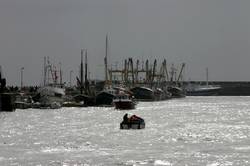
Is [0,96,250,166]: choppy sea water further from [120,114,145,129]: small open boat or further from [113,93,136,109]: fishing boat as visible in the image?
[113,93,136,109]: fishing boat

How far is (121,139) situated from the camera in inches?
3031

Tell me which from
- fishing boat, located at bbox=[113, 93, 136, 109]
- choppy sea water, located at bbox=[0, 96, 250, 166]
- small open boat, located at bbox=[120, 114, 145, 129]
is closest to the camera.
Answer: choppy sea water, located at bbox=[0, 96, 250, 166]

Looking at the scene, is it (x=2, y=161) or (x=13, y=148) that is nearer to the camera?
(x=2, y=161)

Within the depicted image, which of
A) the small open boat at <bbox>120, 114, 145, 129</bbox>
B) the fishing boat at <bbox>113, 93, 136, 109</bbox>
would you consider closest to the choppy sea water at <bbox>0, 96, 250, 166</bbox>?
the small open boat at <bbox>120, 114, 145, 129</bbox>

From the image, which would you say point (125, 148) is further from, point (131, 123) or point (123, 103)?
point (123, 103)

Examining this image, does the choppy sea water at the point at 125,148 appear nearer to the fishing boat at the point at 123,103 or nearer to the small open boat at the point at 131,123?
the small open boat at the point at 131,123

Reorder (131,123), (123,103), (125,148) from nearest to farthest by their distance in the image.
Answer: (125,148)
(131,123)
(123,103)

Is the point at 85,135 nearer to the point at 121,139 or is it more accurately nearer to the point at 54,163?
the point at 121,139

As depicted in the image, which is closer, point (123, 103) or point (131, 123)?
point (131, 123)

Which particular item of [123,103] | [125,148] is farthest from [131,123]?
[123,103]

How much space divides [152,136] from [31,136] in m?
14.0

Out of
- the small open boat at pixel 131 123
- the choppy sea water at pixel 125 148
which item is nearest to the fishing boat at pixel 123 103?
the small open boat at pixel 131 123

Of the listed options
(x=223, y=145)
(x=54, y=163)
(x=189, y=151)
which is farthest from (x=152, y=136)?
(x=54, y=163)

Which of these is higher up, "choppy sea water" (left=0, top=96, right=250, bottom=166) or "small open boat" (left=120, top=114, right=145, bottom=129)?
"small open boat" (left=120, top=114, right=145, bottom=129)
